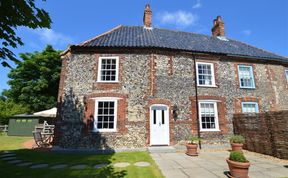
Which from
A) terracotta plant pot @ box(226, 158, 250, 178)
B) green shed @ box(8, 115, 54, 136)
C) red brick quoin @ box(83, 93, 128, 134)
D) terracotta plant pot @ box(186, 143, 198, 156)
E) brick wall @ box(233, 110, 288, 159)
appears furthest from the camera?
green shed @ box(8, 115, 54, 136)

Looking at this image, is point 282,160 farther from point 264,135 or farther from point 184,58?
point 184,58

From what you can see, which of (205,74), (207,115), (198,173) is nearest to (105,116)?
(198,173)

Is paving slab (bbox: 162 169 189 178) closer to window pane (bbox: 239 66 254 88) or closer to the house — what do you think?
the house

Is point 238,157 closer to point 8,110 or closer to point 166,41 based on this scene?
point 166,41

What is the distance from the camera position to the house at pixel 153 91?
11.1m

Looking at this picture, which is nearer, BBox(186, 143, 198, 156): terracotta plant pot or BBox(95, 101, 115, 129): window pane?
BBox(186, 143, 198, 156): terracotta plant pot

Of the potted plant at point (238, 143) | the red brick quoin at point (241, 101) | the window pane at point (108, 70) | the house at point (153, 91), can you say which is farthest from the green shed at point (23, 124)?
the red brick quoin at point (241, 101)

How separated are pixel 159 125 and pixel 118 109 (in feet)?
10.0

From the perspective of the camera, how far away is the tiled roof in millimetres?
12727

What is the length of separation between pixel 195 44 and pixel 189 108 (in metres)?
6.25

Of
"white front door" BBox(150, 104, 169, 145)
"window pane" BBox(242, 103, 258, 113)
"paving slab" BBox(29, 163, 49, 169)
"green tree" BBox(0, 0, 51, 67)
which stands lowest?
"paving slab" BBox(29, 163, 49, 169)

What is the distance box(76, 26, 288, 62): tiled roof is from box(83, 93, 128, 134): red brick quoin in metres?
3.74

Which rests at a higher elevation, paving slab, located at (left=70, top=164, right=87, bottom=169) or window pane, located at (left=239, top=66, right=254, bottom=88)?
window pane, located at (left=239, top=66, right=254, bottom=88)

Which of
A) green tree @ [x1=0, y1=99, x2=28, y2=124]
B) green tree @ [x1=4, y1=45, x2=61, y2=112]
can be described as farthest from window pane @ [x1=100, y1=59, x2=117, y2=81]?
green tree @ [x1=0, y1=99, x2=28, y2=124]
